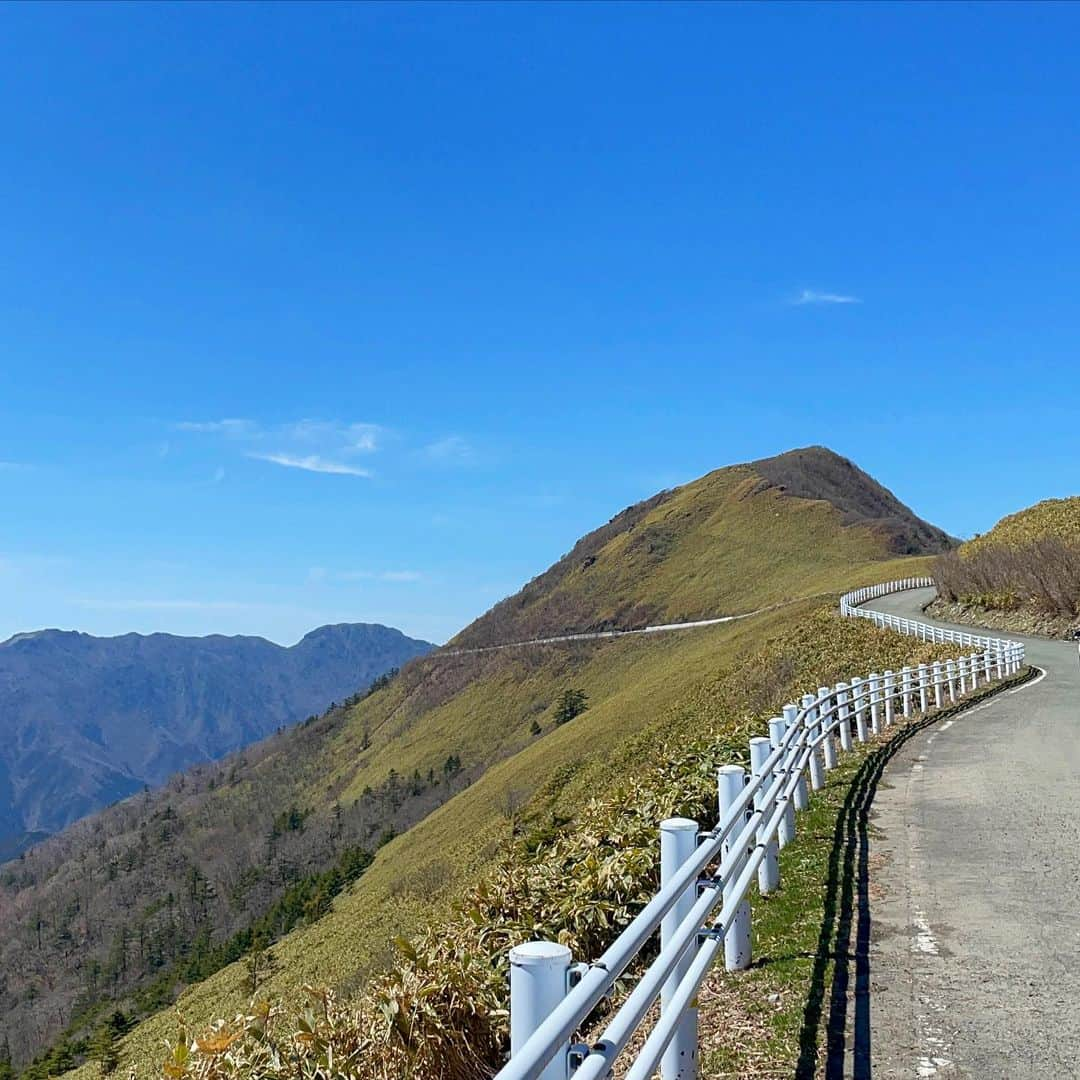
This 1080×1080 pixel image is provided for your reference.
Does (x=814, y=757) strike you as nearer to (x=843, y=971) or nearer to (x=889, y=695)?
(x=889, y=695)

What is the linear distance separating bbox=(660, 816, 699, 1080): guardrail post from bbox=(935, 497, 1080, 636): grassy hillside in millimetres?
37366

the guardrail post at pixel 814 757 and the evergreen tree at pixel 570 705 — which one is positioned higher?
the guardrail post at pixel 814 757

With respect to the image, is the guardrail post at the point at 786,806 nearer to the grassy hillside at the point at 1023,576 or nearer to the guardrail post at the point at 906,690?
the guardrail post at the point at 906,690

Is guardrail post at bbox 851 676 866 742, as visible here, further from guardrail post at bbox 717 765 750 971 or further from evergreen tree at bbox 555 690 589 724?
evergreen tree at bbox 555 690 589 724

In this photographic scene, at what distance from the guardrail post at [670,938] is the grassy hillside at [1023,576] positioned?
37366 millimetres

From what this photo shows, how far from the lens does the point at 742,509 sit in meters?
160

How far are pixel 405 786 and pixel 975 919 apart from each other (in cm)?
10031

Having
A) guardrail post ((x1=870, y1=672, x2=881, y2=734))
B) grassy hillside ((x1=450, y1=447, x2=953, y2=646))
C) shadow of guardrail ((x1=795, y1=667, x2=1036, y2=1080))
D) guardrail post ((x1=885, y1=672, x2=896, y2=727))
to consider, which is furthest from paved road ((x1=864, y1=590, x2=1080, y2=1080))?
grassy hillside ((x1=450, y1=447, x2=953, y2=646))

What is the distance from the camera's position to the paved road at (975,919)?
4812 millimetres

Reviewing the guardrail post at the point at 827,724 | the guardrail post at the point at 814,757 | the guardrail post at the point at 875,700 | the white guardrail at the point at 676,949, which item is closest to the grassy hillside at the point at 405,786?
the guardrail post at the point at 875,700

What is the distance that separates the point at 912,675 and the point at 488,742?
90.5 meters

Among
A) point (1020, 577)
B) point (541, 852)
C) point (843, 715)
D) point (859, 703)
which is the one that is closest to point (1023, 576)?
point (1020, 577)

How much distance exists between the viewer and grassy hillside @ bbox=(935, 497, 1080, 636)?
1513 inches

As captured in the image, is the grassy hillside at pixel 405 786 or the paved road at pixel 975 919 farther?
the grassy hillside at pixel 405 786
